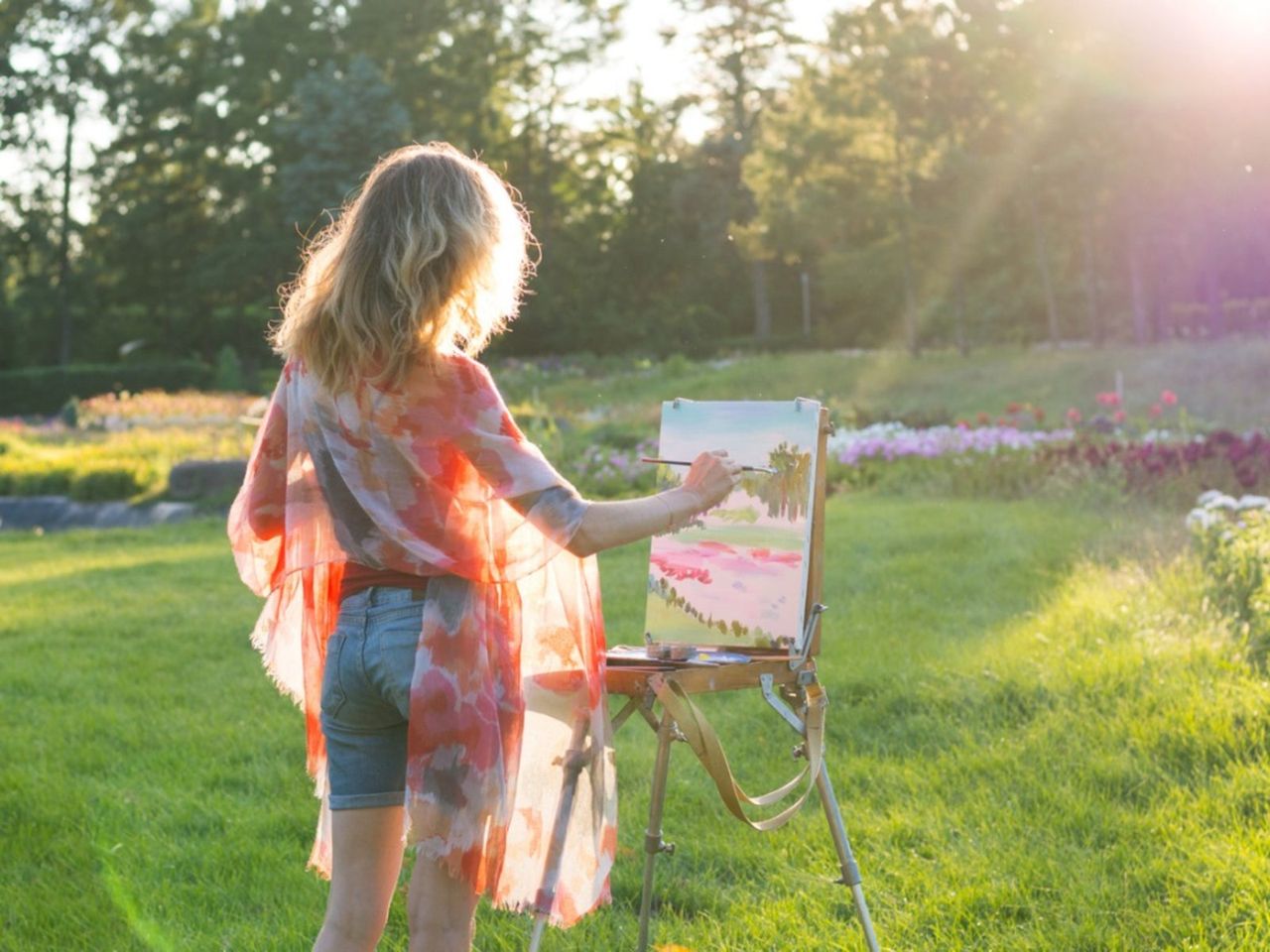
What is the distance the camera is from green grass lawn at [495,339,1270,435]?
2333 cm

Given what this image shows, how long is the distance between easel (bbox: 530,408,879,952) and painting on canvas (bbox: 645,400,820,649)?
41 millimetres

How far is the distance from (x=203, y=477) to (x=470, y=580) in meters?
13.8

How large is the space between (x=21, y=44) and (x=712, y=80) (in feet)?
69.5

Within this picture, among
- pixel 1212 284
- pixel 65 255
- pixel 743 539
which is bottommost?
pixel 743 539

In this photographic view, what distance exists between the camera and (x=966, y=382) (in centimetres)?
2805

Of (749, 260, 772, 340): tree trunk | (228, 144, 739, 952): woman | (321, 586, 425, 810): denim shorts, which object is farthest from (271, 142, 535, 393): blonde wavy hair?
(749, 260, 772, 340): tree trunk

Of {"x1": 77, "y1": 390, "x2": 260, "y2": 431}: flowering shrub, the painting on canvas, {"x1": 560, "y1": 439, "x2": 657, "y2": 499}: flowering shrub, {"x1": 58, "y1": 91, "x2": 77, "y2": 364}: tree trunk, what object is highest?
{"x1": 58, "y1": 91, "x2": 77, "y2": 364}: tree trunk

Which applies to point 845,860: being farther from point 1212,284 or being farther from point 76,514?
point 1212,284

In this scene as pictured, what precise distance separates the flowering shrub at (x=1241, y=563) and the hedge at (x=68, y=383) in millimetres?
32072

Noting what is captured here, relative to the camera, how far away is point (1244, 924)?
349cm

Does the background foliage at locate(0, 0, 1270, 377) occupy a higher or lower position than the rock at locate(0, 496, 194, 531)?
higher

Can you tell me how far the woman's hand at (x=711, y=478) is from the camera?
2.65m

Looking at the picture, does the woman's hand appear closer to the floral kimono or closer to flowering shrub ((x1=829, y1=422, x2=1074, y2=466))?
the floral kimono

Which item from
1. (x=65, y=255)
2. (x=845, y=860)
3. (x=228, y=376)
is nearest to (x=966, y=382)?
(x=228, y=376)
